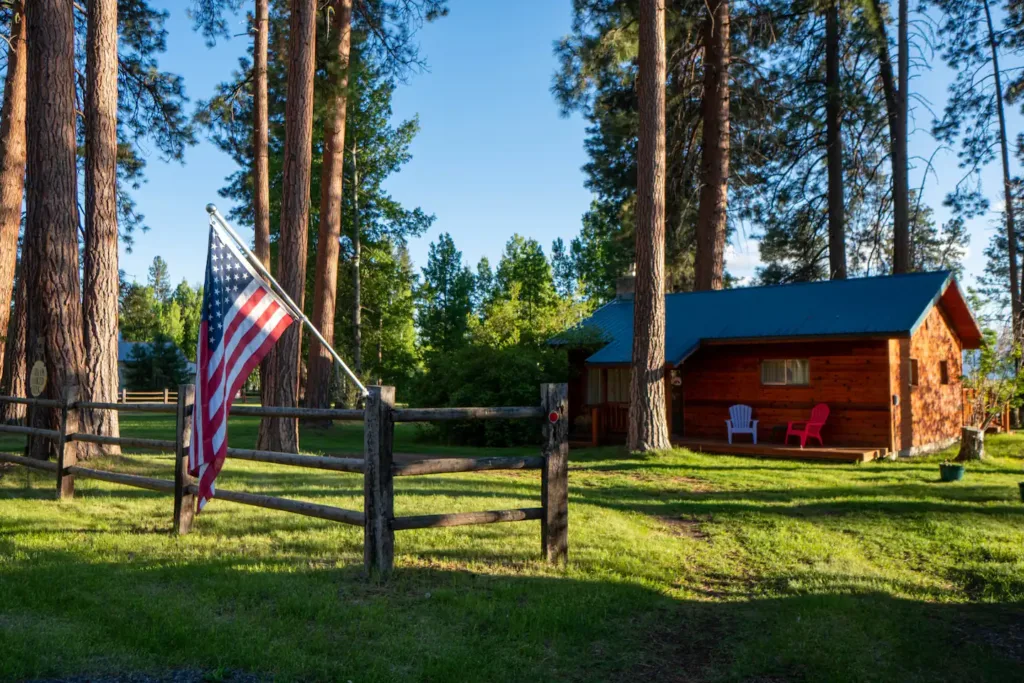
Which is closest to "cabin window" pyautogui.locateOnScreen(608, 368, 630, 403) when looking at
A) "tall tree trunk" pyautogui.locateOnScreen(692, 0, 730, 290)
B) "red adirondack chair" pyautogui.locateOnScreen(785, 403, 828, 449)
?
"tall tree trunk" pyautogui.locateOnScreen(692, 0, 730, 290)

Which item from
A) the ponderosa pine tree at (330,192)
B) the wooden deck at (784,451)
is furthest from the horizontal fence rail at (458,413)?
the ponderosa pine tree at (330,192)

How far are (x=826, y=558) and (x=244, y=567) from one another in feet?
16.8

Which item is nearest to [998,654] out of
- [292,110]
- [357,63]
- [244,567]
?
[244,567]

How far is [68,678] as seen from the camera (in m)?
4.17

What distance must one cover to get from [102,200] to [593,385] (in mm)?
14007

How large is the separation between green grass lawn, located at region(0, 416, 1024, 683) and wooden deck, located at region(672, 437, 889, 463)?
6243 millimetres

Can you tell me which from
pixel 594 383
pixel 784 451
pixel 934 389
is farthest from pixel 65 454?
pixel 934 389

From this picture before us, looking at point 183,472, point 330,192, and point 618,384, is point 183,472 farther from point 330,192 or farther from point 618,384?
point 330,192

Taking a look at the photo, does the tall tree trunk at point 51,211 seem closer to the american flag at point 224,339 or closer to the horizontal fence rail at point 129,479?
the horizontal fence rail at point 129,479

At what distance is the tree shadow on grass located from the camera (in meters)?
4.52

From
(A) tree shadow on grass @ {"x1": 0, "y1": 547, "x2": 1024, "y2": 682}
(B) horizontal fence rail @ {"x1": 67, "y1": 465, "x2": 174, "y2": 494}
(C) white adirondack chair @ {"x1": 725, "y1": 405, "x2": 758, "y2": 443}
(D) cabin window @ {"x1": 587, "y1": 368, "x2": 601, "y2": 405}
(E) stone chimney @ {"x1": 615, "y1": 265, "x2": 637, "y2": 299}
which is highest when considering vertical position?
(E) stone chimney @ {"x1": 615, "y1": 265, "x2": 637, "y2": 299}

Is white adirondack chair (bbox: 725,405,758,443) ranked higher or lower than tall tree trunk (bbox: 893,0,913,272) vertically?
lower

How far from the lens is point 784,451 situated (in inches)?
674

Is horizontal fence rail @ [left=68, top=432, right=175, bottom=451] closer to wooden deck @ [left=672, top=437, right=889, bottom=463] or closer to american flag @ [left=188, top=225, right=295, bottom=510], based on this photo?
american flag @ [left=188, top=225, right=295, bottom=510]
